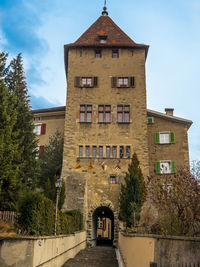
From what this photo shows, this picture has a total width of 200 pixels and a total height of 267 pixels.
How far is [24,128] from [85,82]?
8751 mm

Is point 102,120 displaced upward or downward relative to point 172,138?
upward

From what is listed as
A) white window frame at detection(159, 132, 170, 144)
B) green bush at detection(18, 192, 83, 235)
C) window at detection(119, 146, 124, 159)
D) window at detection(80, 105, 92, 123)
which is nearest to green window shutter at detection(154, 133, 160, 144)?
white window frame at detection(159, 132, 170, 144)

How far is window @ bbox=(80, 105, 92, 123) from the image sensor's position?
86.0 feet

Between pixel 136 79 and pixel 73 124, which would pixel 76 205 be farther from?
pixel 136 79

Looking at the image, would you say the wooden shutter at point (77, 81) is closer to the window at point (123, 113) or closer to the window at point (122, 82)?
the window at point (122, 82)

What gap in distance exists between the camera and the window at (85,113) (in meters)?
26.2

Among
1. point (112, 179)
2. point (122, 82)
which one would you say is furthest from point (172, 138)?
point (122, 82)

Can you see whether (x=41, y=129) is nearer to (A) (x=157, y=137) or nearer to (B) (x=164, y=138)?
(A) (x=157, y=137)

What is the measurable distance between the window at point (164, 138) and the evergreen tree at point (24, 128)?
1125cm

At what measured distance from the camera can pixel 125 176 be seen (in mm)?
23938

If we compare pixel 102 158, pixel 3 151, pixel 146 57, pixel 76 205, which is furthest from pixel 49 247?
pixel 146 57

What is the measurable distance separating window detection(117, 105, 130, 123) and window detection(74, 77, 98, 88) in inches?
126

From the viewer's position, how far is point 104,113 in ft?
86.3

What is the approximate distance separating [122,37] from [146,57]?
3.13 metres
